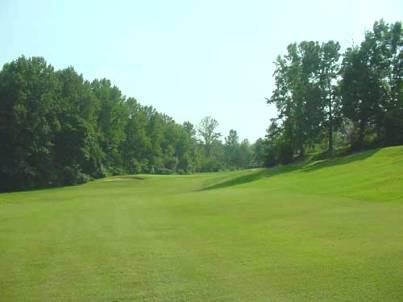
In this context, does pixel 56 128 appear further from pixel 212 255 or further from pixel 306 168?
Result: pixel 212 255

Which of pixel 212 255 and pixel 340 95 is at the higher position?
pixel 340 95

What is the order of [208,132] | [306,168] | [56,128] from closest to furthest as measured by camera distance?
[306,168], [56,128], [208,132]

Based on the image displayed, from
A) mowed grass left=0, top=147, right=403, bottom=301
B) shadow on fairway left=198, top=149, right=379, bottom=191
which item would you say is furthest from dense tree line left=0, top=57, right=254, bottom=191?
mowed grass left=0, top=147, right=403, bottom=301

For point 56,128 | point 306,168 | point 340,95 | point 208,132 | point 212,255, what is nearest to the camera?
point 212,255

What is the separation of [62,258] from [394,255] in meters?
7.13

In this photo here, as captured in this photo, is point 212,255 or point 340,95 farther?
point 340,95

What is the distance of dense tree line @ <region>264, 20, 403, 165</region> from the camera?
51.8 m

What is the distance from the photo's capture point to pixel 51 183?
61.5 meters

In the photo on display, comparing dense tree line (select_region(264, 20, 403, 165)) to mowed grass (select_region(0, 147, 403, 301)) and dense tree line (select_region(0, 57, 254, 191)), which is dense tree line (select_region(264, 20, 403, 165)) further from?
mowed grass (select_region(0, 147, 403, 301))

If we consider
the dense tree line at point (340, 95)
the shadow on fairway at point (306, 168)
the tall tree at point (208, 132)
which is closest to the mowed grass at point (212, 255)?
the shadow on fairway at point (306, 168)

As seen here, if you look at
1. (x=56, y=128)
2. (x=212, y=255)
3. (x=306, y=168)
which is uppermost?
(x=56, y=128)

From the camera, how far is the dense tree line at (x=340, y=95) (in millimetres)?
51812

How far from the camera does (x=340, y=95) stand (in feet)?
179

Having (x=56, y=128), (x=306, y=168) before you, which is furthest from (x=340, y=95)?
(x=56, y=128)
